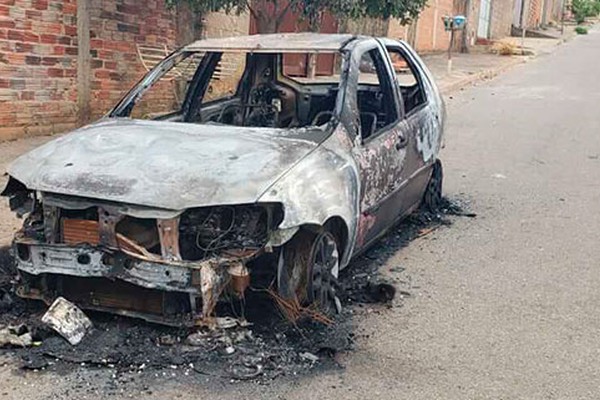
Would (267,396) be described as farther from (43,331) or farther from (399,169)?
(399,169)

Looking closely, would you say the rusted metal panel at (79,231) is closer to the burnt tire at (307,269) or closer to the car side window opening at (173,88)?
the burnt tire at (307,269)

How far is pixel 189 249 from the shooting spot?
405 centimetres

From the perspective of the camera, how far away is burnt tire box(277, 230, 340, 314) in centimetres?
420

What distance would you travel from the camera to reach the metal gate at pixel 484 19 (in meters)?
32.8

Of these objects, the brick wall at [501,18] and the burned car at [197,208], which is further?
the brick wall at [501,18]

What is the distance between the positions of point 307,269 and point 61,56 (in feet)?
20.2

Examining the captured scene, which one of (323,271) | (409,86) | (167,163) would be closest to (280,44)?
(409,86)

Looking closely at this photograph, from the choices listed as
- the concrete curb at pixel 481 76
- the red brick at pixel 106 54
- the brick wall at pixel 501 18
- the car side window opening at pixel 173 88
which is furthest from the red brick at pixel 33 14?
the brick wall at pixel 501 18

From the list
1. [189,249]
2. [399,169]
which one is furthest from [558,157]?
[189,249]

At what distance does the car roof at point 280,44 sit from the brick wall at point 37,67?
12.0ft

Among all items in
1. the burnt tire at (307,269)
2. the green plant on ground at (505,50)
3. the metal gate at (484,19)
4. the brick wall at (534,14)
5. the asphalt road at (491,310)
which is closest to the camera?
the asphalt road at (491,310)

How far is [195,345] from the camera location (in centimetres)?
398

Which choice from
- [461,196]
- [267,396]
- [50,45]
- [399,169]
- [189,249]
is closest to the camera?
[267,396]

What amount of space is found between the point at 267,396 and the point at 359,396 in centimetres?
44
